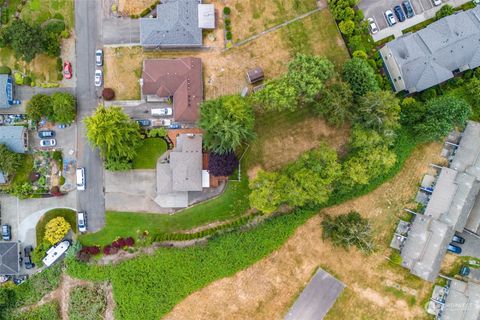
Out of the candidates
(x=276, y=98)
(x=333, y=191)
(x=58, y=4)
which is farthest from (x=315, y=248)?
(x=58, y=4)

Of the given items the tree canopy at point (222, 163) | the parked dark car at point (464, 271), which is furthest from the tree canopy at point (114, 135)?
the parked dark car at point (464, 271)

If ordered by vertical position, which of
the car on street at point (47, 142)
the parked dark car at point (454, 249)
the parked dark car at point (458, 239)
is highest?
the car on street at point (47, 142)

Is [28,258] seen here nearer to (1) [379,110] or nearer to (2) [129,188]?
(2) [129,188]

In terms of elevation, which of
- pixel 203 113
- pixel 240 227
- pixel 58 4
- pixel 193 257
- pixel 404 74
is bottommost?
pixel 193 257

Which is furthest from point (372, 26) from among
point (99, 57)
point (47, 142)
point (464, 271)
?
point (47, 142)

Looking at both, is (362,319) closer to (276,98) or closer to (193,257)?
(193,257)

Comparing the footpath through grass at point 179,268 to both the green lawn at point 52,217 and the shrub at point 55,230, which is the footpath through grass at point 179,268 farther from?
the green lawn at point 52,217

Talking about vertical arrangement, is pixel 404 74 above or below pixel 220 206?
above
